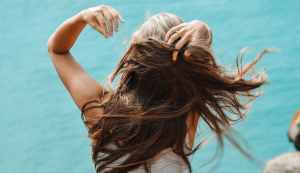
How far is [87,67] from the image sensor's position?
11.0 ft

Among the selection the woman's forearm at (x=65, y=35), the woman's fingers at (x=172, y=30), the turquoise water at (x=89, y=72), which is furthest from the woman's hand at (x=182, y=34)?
the turquoise water at (x=89, y=72)

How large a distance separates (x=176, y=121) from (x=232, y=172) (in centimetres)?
158

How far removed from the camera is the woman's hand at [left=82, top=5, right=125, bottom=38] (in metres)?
0.89

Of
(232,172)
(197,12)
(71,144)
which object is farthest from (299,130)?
(197,12)

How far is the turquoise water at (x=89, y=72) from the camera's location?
104 inches

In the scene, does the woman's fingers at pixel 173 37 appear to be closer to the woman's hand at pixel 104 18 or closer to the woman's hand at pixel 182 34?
the woman's hand at pixel 182 34

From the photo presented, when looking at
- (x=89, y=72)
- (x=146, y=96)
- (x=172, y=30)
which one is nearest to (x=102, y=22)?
(x=172, y=30)

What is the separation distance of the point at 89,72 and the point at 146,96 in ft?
7.47

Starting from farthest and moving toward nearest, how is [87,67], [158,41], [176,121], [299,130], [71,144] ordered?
[87,67] < [71,144] < [176,121] < [158,41] < [299,130]

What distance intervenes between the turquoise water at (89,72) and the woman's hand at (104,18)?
1.22m

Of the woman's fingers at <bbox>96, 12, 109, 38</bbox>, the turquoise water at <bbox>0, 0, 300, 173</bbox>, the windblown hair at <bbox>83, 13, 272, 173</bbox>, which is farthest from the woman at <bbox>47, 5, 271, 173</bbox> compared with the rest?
the turquoise water at <bbox>0, 0, 300, 173</bbox>

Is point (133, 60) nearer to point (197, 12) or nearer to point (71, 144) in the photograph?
point (71, 144)

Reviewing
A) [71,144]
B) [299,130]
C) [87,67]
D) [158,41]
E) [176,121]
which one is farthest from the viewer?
[87,67]

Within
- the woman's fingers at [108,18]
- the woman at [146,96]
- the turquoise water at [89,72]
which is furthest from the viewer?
the turquoise water at [89,72]
